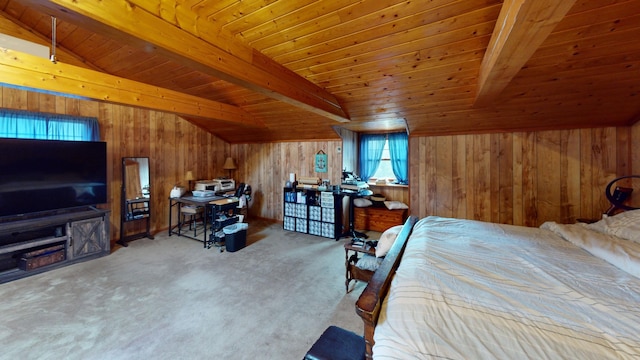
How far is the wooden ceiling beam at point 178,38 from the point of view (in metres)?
1.24

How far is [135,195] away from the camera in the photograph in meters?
4.14

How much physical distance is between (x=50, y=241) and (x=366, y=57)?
444cm

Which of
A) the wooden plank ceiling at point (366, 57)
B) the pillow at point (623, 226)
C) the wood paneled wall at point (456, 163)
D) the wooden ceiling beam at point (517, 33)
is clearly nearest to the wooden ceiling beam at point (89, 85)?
the wooden plank ceiling at point (366, 57)

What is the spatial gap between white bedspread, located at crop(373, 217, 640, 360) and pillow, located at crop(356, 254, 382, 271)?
736mm

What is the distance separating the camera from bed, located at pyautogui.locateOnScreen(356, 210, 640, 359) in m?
0.86

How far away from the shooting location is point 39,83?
230cm

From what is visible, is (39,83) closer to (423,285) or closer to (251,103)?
(251,103)

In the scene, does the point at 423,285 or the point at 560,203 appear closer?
the point at 423,285

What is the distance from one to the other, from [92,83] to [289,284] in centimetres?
314

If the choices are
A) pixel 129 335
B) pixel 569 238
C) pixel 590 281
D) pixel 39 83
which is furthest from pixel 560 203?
pixel 39 83

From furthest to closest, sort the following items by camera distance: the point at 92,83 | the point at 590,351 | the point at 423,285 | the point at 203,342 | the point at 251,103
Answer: the point at 251,103 → the point at 92,83 → the point at 203,342 → the point at 423,285 → the point at 590,351

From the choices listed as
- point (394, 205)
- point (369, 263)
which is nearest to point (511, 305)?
point (369, 263)

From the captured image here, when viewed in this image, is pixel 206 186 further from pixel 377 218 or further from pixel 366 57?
pixel 366 57

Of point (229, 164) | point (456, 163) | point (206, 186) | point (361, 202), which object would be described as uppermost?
point (229, 164)
